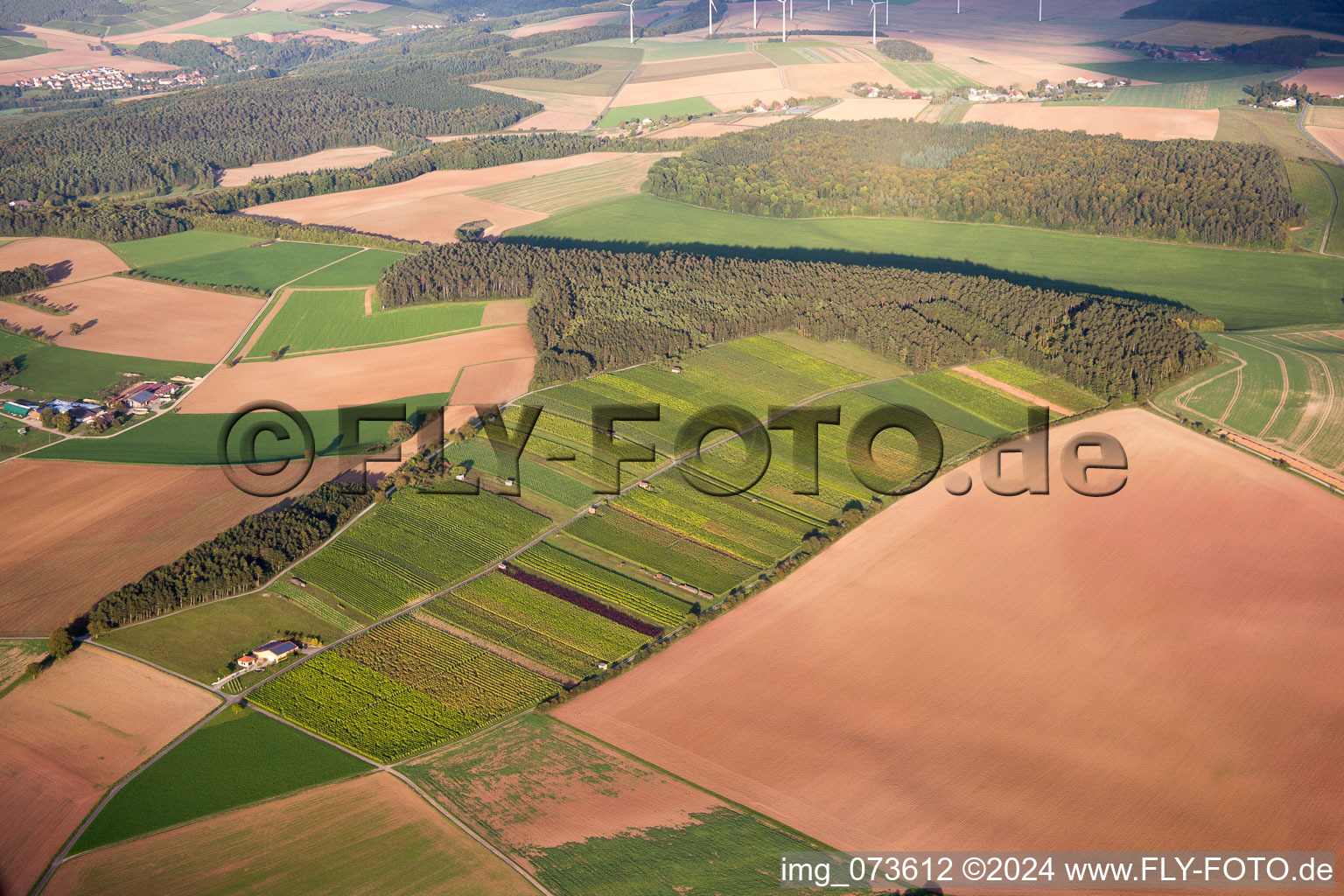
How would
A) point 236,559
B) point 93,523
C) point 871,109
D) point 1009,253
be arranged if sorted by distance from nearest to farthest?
point 236,559 → point 93,523 → point 1009,253 → point 871,109

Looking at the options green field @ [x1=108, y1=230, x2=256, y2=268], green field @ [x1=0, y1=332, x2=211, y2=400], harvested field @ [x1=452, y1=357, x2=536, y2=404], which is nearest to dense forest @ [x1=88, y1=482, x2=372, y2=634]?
harvested field @ [x1=452, y1=357, x2=536, y2=404]

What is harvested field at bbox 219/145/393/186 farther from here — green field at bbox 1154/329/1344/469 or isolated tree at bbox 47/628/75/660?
green field at bbox 1154/329/1344/469

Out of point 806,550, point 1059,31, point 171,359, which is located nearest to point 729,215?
point 171,359

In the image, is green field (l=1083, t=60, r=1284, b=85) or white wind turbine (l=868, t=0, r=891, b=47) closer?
green field (l=1083, t=60, r=1284, b=85)

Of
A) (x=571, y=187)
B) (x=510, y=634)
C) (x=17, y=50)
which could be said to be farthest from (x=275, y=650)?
(x=17, y=50)

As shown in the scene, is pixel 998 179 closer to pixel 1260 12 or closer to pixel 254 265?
pixel 254 265
